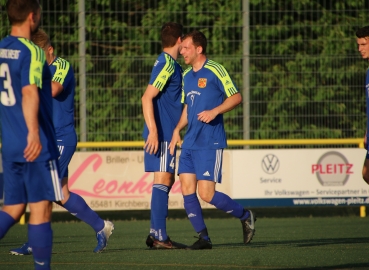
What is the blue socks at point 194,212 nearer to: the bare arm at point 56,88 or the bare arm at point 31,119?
the bare arm at point 56,88

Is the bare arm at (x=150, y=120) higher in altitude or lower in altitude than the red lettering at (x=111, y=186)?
higher

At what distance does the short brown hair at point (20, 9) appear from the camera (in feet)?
16.9

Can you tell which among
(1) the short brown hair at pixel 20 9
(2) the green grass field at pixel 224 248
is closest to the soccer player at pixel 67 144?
(2) the green grass field at pixel 224 248

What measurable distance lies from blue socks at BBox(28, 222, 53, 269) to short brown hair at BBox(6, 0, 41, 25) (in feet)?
4.28

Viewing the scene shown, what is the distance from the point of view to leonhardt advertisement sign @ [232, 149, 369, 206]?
1261 centimetres

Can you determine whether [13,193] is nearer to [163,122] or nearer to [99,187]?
[163,122]

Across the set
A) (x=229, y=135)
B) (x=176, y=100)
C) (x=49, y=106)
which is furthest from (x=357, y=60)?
(x=49, y=106)

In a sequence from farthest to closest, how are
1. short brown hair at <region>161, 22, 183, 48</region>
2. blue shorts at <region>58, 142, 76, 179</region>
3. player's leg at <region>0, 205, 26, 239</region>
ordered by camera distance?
short brown hair at <region>161, 22, 183, 48</region> < blue shorts at <region>58, 142, 76, 179</region> < player's leg at <region>0, 205, 26, 239</region>

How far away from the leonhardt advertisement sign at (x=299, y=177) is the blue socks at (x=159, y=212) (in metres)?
4.66

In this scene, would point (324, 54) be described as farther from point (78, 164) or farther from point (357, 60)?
point (78, 164)

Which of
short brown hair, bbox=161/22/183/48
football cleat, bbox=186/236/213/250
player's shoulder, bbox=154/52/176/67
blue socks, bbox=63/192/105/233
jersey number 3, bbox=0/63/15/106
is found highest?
short brown hair, bbox=161/22/183/48

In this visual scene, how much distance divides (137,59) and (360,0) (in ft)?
12.2

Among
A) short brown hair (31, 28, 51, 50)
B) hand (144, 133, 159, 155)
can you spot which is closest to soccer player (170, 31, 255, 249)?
hand (144, 133, 159, 155)

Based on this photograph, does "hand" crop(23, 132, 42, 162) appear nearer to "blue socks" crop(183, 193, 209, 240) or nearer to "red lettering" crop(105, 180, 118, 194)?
"blue socks" crop(183, 193, 209, 240)
